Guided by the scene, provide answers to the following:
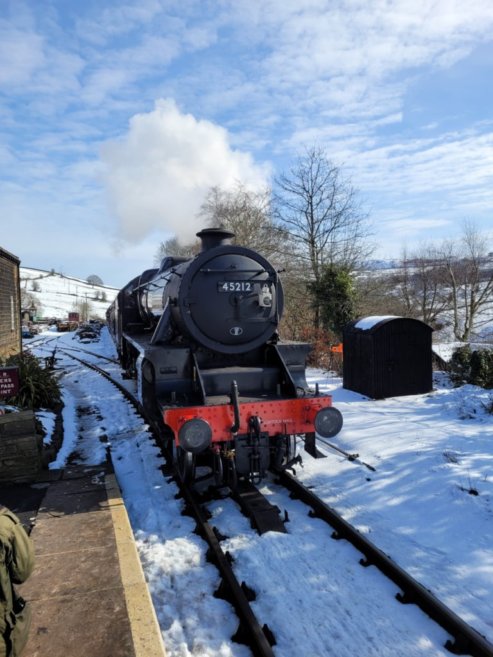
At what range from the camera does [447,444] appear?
6.56m

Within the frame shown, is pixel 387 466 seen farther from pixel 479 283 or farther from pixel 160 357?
pixel 479 283

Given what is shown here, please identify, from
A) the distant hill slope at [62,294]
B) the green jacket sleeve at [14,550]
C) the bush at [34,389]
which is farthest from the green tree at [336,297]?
the distant hill slope at [62,294]

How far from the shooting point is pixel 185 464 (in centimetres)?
514

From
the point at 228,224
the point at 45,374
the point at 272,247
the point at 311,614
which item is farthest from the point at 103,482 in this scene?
the point at 228,224

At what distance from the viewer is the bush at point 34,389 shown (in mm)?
8420

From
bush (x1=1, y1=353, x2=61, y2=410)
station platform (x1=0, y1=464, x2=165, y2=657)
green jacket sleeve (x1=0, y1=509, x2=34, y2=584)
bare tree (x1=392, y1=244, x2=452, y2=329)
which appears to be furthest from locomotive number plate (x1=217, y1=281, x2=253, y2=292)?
bare tree (x1=392, y1=244, x2=452, y2=329)

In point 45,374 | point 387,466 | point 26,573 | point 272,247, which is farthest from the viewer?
point 272,247

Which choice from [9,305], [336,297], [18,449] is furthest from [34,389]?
[336,297]

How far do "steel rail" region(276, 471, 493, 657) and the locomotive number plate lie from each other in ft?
8.00

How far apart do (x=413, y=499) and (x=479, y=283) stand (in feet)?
81.5

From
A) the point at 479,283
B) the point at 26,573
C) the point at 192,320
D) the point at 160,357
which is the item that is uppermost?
the point at 479,283

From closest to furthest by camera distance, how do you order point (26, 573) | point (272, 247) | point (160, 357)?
point (26, 573) < point (160, 357) < point (272, 247)

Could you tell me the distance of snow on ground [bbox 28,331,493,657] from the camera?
3.06 m

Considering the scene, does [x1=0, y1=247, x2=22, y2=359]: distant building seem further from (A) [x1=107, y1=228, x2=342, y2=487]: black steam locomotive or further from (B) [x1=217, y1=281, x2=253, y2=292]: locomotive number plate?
(B) [x1=217, y1=281, x2=253, y2=292]: locomotive number plate
